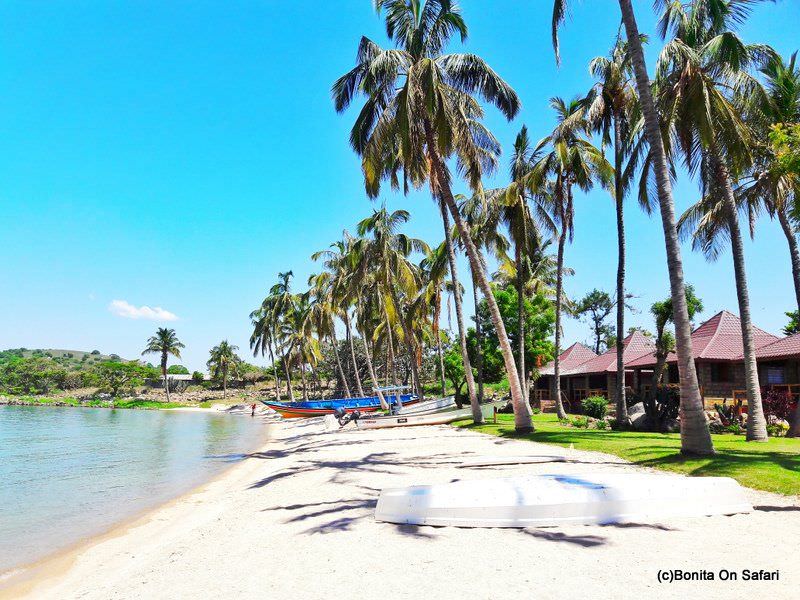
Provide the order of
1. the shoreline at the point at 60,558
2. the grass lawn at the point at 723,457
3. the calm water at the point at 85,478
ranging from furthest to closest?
the calm water at the point at 85,478, the grass lawn at the point at 723,457, the shoreline at the point at 60,558

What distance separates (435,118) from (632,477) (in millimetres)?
11921

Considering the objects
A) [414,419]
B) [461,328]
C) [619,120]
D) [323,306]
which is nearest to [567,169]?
[619,120]

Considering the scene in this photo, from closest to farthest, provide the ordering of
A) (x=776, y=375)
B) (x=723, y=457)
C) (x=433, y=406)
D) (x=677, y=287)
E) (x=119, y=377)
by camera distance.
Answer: (x=723, y=457) → (x=677, y=287) → (x=776, y=375) → (x=433, y=406) → (x=119, y=377)

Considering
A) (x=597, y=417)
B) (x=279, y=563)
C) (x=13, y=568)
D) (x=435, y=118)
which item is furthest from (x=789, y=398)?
(x=13, y=568)

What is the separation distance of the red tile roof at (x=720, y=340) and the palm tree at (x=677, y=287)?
15181mm

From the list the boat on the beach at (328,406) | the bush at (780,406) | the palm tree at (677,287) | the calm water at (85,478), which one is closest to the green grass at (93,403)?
the boat on the beach at (328,406)

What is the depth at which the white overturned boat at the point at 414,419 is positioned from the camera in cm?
2338

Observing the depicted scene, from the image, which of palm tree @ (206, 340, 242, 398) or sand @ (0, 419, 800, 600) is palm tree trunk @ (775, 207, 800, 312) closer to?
sand @ (0, 419, 800, 600)

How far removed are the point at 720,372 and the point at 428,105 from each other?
1969cm

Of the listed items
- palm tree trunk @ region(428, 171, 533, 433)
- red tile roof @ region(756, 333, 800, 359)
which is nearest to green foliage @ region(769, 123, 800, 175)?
palm tree trunk @ region(428, 171, 533, 433)

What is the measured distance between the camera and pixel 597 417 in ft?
73.4

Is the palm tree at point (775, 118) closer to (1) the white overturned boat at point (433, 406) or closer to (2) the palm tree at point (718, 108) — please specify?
(2) the palm tree at point (718, 108)

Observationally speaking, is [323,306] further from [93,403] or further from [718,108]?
[93,403]

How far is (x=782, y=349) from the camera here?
21922 millimetres
